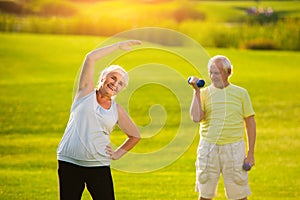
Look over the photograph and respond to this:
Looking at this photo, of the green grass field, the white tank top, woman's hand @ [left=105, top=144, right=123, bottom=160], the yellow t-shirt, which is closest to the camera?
the white tank top

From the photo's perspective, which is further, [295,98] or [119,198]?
[295,98]

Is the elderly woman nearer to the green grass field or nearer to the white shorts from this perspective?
the white shorts

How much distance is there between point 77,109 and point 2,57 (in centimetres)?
2474

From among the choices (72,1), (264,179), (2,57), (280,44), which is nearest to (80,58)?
(2,57)

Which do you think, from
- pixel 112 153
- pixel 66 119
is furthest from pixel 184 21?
pixel 112 153

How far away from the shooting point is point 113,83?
6.28 m

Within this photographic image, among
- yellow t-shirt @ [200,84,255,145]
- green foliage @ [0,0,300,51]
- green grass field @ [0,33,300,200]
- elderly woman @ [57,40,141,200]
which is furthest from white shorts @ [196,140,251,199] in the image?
green foliage @ [0,0,300,51]

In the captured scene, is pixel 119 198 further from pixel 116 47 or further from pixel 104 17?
pixel 104 17

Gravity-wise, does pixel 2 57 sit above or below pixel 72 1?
above

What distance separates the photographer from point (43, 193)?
33.4ft

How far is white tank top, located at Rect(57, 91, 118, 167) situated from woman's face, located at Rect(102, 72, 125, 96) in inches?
5.5

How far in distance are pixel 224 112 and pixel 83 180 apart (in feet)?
5.64

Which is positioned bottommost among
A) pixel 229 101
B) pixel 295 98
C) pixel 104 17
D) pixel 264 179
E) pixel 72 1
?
pixel 72 1

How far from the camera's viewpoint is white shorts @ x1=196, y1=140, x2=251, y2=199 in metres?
7.37
